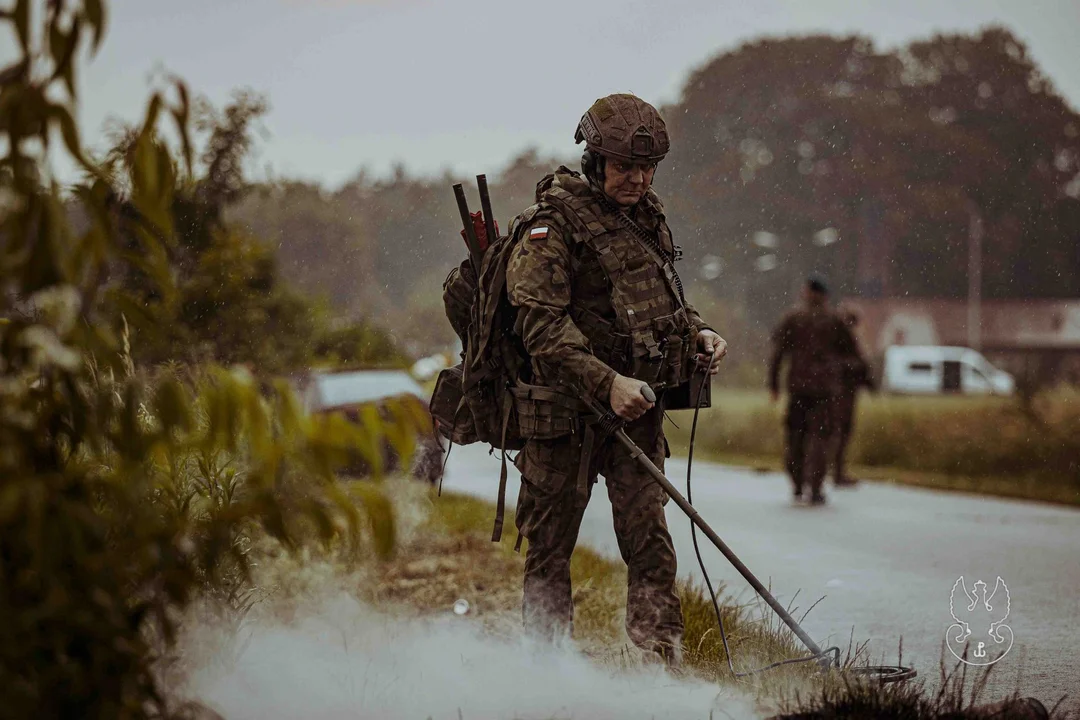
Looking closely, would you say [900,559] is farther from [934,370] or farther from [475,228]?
[934,370]

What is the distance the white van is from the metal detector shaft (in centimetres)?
3735

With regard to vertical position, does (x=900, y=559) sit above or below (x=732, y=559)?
below

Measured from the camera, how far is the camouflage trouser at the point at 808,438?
12.3m

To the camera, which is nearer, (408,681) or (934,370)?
(408,681)

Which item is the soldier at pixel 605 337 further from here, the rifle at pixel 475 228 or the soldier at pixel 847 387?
the soldier at pixel 847 387

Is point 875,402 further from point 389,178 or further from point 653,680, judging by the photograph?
point 389,178

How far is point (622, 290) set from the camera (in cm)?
496

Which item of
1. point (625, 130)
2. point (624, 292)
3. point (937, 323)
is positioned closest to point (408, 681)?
point (624, 292)

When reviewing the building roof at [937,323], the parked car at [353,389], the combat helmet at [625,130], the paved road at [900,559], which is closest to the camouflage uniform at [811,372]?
the paved road at [900,559]

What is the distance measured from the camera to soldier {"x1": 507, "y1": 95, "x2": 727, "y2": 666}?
4.88m

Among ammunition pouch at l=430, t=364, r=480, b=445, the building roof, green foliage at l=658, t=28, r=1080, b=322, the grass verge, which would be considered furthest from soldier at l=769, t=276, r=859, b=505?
the building roof

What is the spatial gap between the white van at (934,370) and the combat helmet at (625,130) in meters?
37.2

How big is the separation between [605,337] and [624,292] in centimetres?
19

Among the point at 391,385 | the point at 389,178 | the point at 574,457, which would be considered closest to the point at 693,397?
the point at 574,457
